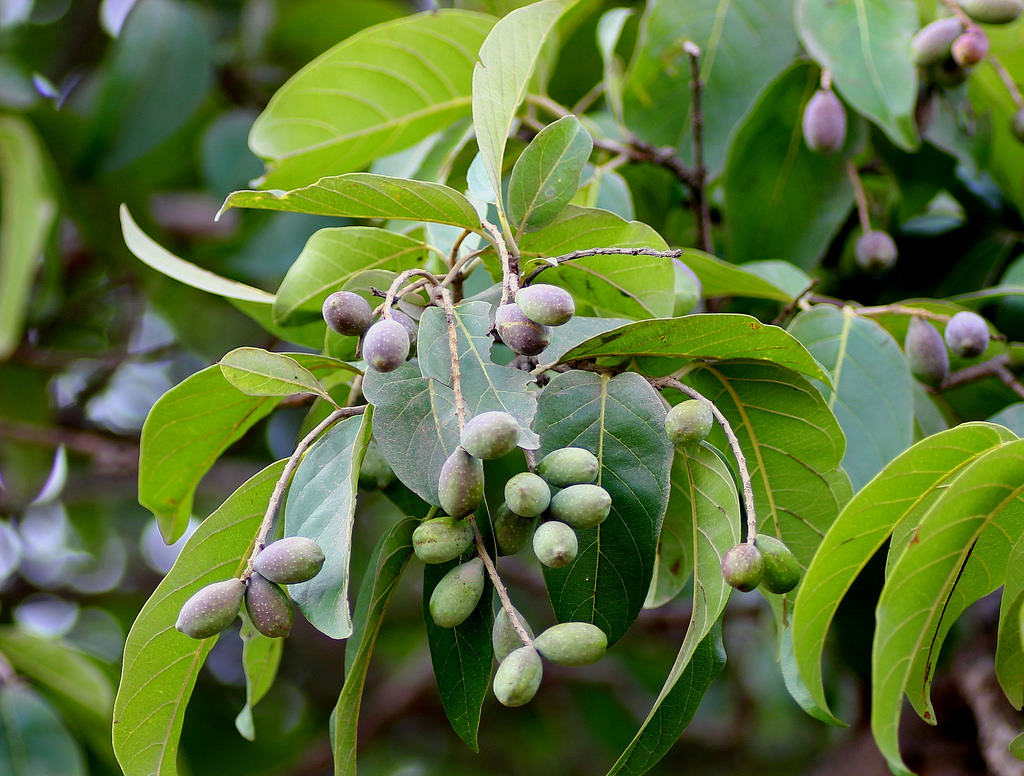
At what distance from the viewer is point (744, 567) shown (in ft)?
1.80

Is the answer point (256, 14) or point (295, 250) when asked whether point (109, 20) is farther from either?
point (295, 250)

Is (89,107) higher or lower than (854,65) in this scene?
lower

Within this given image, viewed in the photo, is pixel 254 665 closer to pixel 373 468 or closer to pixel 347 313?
pixel 373 468

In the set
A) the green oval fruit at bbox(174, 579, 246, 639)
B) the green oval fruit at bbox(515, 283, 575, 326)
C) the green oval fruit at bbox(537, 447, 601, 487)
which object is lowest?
the green oval fruit at bbox(174, 579, 246, 639)

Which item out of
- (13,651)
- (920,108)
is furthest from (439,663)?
(13,651)

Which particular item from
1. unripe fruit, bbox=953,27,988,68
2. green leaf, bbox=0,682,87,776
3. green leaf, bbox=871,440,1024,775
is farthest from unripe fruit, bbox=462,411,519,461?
green leaf, bbox=0,682,87,776

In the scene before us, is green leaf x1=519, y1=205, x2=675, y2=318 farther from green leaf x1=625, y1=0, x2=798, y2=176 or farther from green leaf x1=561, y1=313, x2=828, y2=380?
green leaf x1=625, y1=0, x2=798, y2=176

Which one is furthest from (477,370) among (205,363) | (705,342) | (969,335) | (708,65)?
(205,363)

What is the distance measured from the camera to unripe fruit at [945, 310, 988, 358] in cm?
83

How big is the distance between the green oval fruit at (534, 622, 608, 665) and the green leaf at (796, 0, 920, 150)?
0.68 m

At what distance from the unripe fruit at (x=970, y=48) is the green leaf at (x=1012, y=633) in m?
0.60

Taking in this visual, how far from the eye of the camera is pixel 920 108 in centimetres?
110

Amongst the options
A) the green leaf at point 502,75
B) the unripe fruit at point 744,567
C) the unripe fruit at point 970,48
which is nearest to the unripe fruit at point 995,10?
the unripe fruit at point 970,48

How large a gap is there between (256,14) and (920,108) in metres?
1.39
